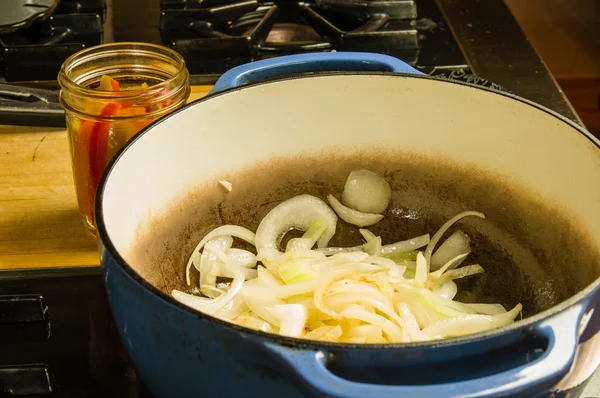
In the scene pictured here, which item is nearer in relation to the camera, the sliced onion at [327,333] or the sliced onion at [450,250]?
the sliced onion at [327,333]

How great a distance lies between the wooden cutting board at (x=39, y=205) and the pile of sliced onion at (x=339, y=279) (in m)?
0.19

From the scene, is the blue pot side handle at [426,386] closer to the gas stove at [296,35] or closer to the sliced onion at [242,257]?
the sliced onion at [242,257]

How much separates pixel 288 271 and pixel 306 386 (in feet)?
1.07

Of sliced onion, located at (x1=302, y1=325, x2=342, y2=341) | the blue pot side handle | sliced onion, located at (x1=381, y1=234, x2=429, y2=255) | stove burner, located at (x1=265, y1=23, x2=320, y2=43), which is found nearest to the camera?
the blue pot side handle

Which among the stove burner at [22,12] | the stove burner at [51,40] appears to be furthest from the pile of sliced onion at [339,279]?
the stove burner at [22,12]

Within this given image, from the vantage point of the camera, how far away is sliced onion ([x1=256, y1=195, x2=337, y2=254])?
89 cm

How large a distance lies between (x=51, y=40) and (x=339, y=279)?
0.90 metres

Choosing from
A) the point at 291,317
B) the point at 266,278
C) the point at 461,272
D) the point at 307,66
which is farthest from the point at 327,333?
the point at 307,66


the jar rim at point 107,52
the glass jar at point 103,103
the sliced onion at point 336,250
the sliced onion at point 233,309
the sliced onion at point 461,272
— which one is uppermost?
the jar rim at point 107,52

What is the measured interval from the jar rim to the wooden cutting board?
20 centimetres

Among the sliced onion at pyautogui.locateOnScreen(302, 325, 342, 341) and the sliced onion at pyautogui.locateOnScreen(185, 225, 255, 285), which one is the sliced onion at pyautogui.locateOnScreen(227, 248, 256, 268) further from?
the sliced onion at pyautogui.locateOnScreen(302, 325, 342, 341)

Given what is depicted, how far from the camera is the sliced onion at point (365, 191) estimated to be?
35.9 inches

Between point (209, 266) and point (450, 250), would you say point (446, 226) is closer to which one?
point (450, 250)

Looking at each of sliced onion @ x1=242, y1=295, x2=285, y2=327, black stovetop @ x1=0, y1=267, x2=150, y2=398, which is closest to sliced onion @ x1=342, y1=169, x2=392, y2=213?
sliced onion @ x1=242, y1=295, x2=285, y2=327
